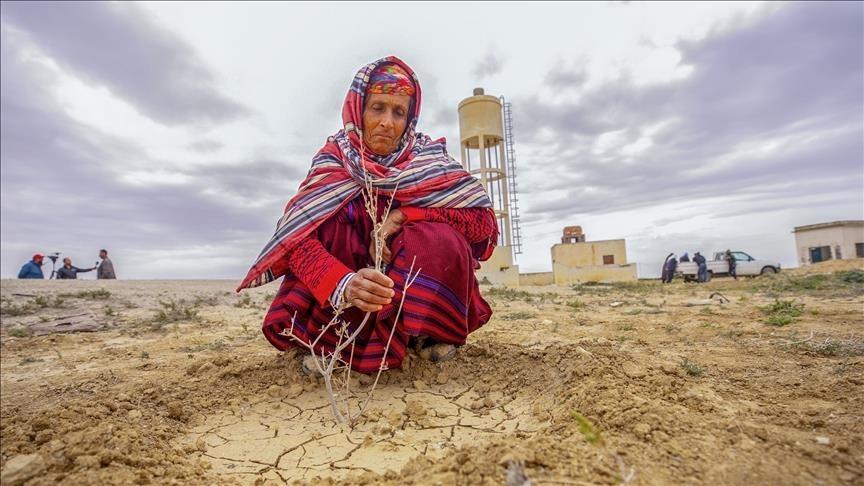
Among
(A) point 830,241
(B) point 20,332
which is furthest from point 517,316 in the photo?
(A) point 830,241

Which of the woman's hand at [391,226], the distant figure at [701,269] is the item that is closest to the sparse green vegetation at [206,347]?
the woman's hand at [391,226]

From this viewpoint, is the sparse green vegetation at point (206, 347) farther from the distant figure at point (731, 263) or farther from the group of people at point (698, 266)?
the distant figure at point (731, 263)

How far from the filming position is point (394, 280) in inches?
83.3

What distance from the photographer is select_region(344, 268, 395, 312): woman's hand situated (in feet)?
5.72

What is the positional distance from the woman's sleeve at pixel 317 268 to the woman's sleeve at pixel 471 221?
0.44 meters

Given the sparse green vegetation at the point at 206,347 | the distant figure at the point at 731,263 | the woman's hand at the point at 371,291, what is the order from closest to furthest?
the woman's hand at the point at 371,291
the sparse green vegetation at the point at 206,347
the distant figure at the point at 731,263

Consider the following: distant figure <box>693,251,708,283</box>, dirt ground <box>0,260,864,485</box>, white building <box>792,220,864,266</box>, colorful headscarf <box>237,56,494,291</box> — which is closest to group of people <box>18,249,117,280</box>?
dirt ground <box>0,260,864,485</box>

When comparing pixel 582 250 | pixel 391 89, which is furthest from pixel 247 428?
pixel 582 250

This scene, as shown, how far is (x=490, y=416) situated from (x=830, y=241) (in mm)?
30794

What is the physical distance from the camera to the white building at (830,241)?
23922 millimetres

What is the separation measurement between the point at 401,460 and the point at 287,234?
1189 millimetres

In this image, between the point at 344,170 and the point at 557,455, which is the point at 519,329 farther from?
the point at 557,455

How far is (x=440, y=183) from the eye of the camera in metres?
2.36

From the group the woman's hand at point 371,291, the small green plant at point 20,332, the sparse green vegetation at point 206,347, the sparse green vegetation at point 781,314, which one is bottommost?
the sparse green vegetation at point 206,347
